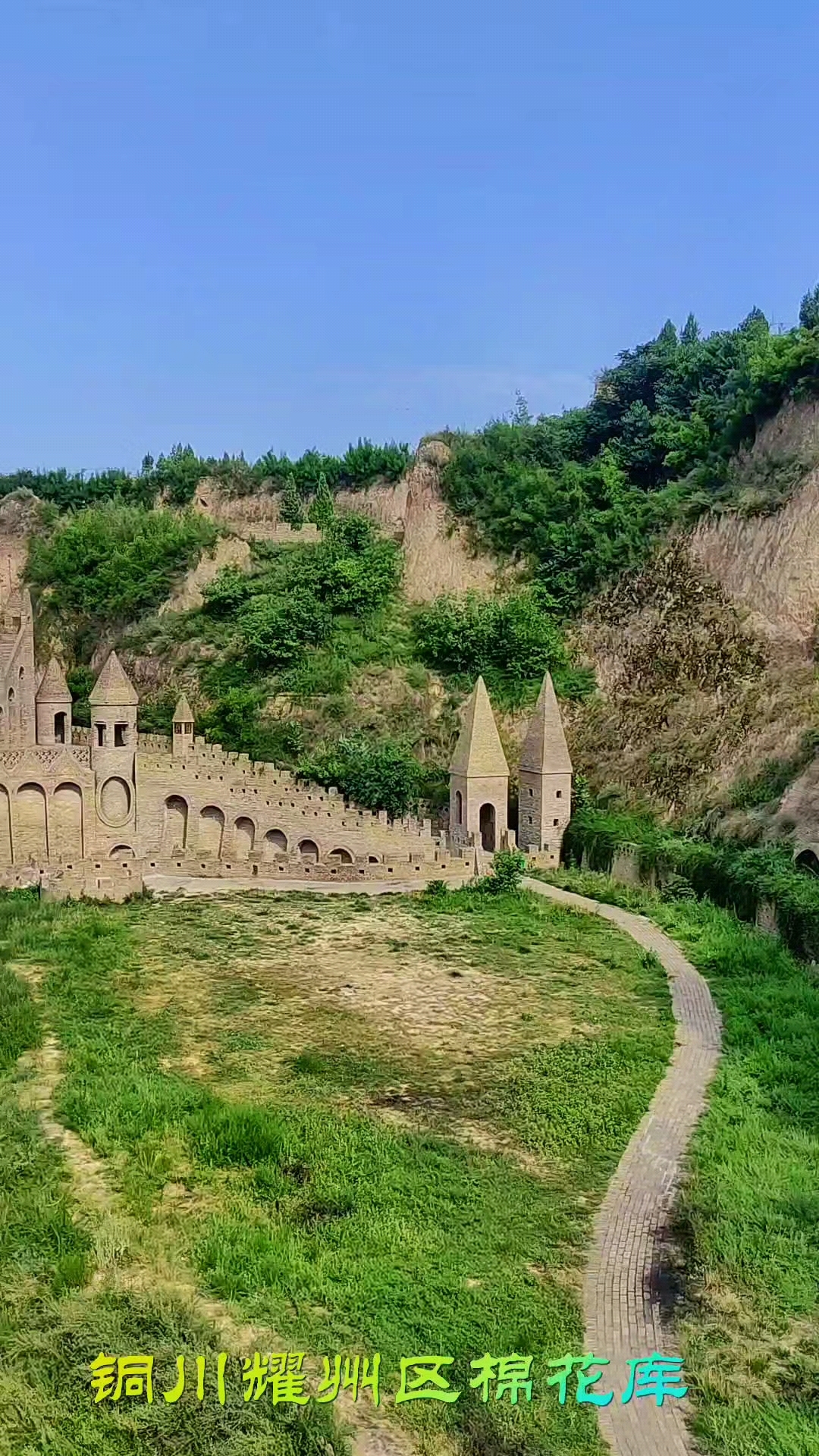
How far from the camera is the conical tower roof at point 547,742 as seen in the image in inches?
1141

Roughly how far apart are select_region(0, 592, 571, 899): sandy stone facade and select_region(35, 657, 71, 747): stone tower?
53.7 inches

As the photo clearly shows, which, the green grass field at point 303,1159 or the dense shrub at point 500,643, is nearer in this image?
the green grass field at point 303,1159

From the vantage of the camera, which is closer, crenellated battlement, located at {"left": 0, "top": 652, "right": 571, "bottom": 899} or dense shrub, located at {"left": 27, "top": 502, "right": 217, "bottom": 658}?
crenellated battlement, located at {"left": 0, "top": 652, "right": 571, "bottom": 899}

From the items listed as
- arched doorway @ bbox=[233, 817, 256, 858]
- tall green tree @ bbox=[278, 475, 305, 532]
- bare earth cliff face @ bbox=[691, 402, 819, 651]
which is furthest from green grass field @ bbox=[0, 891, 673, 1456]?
tall green tree @ bbox=[278, 475, 305, 532]

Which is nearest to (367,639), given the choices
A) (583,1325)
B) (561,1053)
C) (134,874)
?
(134,874)

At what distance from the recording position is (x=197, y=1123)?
45.8ft

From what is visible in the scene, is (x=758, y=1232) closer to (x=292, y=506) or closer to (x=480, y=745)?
(x=480, y=745)

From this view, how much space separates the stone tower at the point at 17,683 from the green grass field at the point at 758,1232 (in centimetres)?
2121

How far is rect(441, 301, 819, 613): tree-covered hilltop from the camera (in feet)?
114

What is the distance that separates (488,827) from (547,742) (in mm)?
3039

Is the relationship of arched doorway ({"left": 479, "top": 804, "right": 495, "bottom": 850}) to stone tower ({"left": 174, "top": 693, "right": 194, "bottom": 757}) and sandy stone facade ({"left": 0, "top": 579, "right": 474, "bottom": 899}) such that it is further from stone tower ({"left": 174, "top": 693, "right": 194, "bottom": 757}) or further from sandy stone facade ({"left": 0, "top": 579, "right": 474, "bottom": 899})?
stone tower ({"left": 174, "top": 693, "right": 194, "bottom": 757})

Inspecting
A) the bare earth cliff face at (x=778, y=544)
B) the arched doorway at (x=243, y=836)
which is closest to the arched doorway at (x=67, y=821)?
the arched doorway at (x=243, y=836)

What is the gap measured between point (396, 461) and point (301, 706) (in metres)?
17.5

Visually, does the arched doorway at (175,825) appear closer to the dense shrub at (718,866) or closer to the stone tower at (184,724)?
the stone tower at (184,724)
